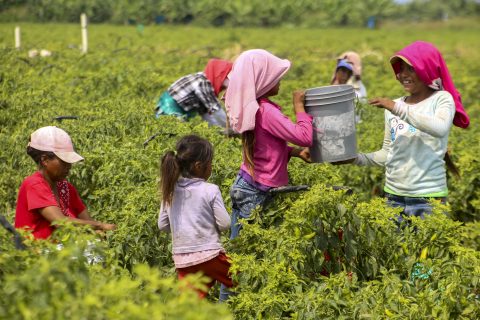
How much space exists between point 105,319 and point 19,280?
31 cm

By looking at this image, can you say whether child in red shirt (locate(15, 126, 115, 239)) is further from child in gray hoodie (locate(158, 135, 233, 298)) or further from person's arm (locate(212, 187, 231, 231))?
person's arm (locate(212, 187, 231, 231))

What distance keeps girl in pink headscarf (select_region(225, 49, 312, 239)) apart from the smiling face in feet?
2.35

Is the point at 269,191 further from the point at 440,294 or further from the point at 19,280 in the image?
the point at 19,280

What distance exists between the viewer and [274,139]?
4.93 m

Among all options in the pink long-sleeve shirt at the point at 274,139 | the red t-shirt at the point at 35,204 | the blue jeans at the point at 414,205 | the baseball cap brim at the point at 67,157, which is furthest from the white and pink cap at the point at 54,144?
the blue jeans at the point at 414,205

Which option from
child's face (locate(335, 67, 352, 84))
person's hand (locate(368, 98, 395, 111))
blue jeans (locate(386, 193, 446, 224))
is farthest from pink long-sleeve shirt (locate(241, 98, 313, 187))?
child's face (locate(335, 67, 352, 84))

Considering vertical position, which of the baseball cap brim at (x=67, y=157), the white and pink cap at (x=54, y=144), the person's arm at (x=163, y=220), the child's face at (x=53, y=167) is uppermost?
the white and pink cap at (x=54, y=144)

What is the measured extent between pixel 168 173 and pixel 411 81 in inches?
64.9

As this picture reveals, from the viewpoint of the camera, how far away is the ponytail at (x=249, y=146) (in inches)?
193

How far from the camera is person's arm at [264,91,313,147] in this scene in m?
4.80

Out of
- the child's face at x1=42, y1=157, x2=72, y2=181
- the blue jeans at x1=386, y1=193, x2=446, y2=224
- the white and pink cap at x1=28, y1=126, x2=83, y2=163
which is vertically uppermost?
the white and pink cap at x1=28, y1=126, x2=83, y2=163

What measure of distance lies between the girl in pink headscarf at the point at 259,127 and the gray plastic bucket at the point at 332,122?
0.34ft

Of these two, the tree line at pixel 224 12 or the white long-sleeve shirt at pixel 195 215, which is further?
the tree line at pixel 224 12

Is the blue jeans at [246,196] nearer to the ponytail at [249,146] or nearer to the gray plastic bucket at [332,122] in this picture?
the ponytail at [249,146]
